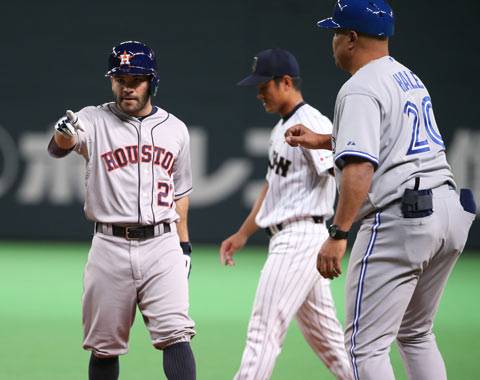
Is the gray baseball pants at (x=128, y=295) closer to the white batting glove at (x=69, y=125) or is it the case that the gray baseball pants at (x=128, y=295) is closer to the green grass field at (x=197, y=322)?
the white batting glove at (x=69, y=125)

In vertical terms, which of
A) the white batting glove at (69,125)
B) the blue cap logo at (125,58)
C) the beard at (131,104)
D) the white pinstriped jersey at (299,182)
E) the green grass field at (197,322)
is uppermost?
the blue cap logo at (125,58)

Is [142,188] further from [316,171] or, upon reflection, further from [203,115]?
[203,115]

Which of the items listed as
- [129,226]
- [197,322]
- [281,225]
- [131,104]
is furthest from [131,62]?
[197,322]

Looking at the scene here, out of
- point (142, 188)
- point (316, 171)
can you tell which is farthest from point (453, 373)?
point (142, 188)

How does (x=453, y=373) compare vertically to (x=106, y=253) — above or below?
below

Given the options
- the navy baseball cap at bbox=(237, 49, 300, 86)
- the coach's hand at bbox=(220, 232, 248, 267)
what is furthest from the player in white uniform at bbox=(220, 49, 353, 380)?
the coach's hand at bbox=(220, 232, 248, 267)

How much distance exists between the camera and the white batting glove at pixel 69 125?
476cm

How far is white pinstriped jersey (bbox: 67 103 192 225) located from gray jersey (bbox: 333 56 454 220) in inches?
45.0

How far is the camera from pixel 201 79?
1296cm

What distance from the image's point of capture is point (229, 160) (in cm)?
1288

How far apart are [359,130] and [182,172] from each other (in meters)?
1.50

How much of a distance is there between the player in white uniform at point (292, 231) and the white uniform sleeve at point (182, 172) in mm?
579

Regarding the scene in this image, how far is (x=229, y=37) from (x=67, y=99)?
2248 millimetres

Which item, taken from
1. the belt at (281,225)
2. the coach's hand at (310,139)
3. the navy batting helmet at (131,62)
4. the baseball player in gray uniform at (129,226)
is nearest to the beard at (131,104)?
the baseball player in gray uniform at (129,226)
